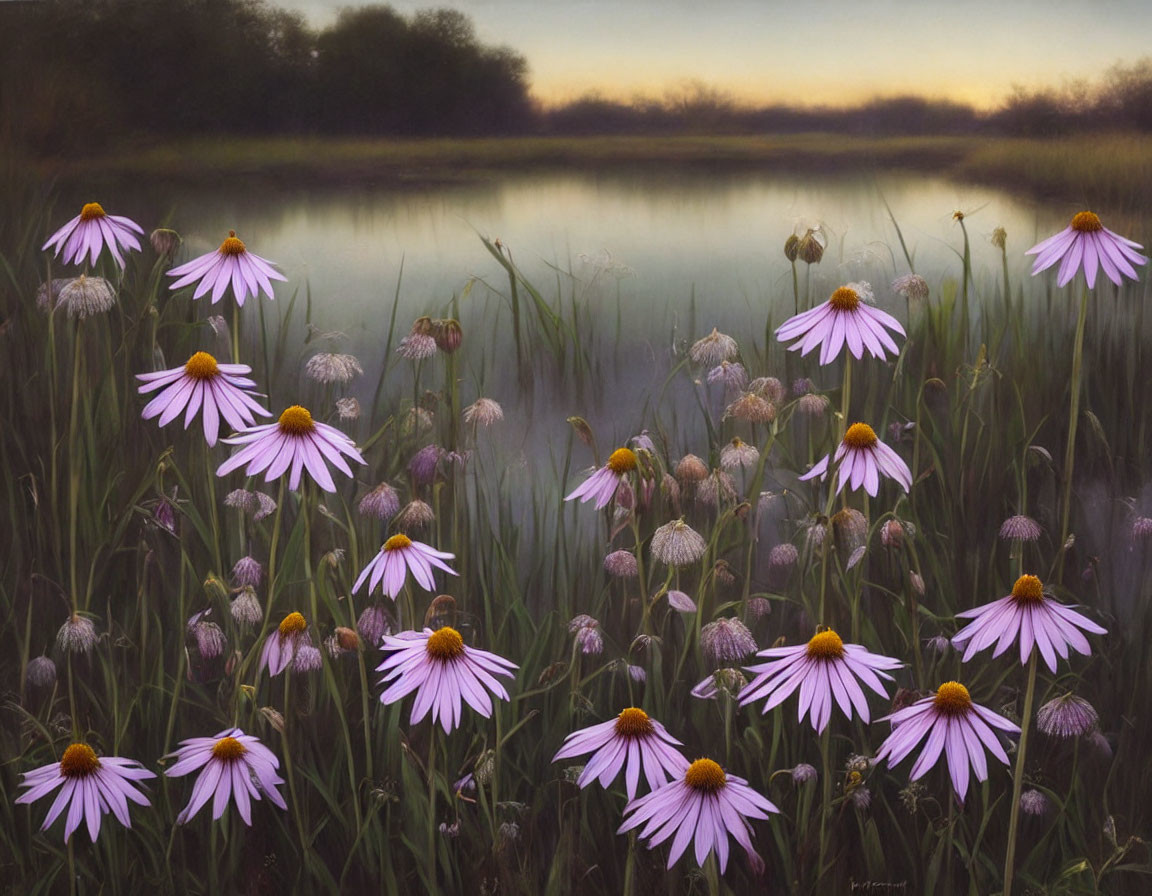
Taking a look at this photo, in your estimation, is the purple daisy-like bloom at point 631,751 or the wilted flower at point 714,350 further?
the wilted flower at point 714,350

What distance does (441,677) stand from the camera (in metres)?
1.15

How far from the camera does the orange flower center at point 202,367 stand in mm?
1236

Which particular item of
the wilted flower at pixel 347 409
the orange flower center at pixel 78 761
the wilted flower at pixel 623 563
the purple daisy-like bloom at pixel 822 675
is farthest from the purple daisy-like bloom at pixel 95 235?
the purple daisy-like bloom at pixel 822 675

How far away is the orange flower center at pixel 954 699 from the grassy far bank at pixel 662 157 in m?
0.66

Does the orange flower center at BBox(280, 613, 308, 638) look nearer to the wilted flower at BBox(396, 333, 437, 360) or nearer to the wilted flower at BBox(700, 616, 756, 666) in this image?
the wilted flower at BBox(396, 333, 437, 360)

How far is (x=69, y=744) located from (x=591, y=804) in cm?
66

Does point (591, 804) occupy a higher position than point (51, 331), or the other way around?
point (51, 331)

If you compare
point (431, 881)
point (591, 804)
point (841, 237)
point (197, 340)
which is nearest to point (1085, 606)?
point (841, 237)

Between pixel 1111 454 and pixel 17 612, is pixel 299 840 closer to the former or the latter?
pixel 17 612

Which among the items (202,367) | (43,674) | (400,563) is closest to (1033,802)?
(400,563)

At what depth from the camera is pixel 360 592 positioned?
130 centimetres

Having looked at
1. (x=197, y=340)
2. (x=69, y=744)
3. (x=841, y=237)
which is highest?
(x=841, y=237)

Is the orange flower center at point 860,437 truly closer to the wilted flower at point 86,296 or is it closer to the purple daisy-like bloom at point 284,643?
the purple daisy-like bloom at point 284,643

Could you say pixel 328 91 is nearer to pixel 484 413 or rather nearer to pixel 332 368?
pixel 332 368
